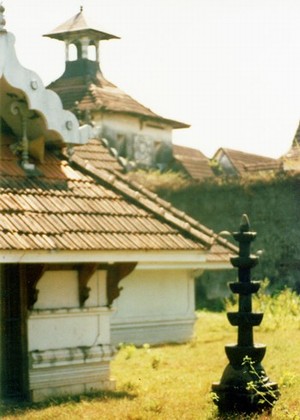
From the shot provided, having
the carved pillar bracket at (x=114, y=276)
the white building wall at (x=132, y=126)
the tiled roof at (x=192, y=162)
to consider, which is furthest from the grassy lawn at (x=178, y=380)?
the tiled roof at (x=192, y=162)

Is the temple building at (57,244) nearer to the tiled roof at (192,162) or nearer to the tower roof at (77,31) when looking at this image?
the tower roof at (77,31)

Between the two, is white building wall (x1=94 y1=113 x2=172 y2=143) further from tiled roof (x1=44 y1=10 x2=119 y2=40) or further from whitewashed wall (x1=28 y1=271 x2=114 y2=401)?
whitewashed wall (x1=28 y1=271 x2=114 y2=401)

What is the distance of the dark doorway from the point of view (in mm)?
10328

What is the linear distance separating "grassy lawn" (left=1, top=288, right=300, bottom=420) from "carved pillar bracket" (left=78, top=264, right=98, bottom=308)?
45.3 inches

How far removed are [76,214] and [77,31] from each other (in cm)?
2206

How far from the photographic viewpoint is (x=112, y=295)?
11.3 meters

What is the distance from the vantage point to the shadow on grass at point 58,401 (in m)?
9.54

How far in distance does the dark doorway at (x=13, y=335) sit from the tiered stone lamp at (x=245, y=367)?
2360 millimetres

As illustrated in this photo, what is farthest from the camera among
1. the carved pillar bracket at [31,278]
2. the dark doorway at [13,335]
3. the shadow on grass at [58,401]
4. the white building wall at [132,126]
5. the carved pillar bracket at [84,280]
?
the white building wall at [132,126]

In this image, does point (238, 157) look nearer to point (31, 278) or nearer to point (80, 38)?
point (80, 38)

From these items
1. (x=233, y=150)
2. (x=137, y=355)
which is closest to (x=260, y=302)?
(x=137, y=355)

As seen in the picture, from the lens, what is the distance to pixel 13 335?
10.4 m

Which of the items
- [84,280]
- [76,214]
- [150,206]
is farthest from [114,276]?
[150,206]

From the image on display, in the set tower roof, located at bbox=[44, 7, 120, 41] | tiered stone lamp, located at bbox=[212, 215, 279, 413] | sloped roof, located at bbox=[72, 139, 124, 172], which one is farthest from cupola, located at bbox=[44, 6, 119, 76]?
tiered stone lamp, located at bbox=[212, 215, 279, 413]
